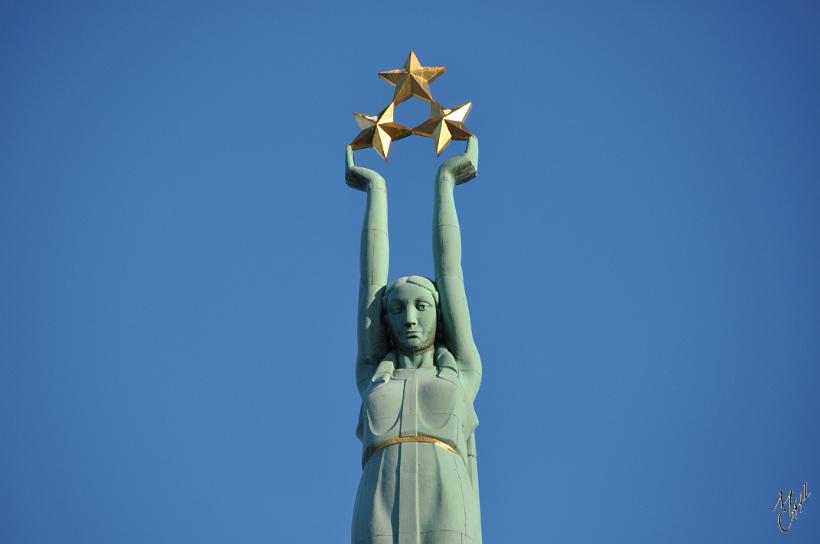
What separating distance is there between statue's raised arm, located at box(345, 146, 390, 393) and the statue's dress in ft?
1.54

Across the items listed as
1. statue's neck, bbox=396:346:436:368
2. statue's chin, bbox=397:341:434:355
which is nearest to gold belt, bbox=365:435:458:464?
statue's neck, bbox=396:346:436:368

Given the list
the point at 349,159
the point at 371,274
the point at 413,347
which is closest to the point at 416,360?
the point at 413,347

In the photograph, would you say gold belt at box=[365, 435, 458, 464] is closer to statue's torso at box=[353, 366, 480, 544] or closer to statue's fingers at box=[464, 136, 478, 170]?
statue's torso at box=[353, 366, 480, 544]

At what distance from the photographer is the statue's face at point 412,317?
54.0 feet

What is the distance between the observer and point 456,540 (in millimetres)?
14094

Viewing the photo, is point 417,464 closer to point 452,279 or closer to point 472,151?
point 452,279

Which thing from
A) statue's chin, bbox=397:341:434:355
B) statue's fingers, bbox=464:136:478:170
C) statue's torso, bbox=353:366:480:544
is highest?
statue's fingers, bbox=464:136:478:170

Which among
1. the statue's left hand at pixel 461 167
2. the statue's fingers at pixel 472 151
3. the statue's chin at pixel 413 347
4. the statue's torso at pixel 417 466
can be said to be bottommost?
the statue's torso at pixel 417 466

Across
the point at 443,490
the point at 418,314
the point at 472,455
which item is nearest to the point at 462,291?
the point at 418,314

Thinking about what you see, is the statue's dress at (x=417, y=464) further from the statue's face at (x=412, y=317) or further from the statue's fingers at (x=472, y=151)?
the statue's fingers at (x=472, y=151)

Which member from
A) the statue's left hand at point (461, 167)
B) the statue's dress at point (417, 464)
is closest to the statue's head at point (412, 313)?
the statue's dress at point (417, 464)

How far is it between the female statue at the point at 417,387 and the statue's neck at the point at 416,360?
0.01 m

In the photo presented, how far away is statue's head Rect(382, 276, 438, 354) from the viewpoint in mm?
16453

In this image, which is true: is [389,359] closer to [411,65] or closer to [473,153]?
[473,153]
